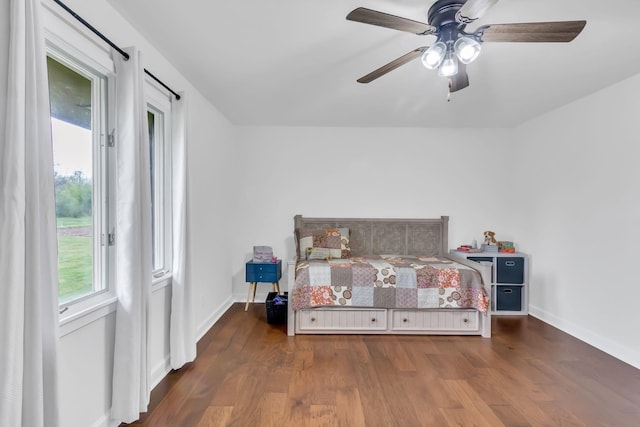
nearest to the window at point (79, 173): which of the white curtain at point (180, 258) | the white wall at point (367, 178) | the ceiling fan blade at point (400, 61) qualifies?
the white curtain at point (180, 258)

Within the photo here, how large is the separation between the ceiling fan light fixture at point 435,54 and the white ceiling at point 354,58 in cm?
24

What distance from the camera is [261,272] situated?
12.9ft

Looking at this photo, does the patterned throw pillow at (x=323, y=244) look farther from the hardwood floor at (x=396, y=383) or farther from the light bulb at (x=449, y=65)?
the light bulb at (x=449, y=65)

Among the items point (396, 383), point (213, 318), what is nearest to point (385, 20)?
point (396, 383)

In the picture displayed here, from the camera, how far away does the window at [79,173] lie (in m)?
1.67

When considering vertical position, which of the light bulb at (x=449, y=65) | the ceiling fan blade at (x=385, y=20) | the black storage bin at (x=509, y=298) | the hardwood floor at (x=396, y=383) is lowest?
the hardwood floor at (x=396, y=383)

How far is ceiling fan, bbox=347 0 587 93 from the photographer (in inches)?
61.0

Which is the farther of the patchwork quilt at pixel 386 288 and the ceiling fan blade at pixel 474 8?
the patchwork quilt at pixel 386 288

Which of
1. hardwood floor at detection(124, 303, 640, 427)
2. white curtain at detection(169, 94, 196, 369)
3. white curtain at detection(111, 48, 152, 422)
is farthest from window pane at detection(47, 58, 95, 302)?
hardwood floor at detection(124, 303, 640, 427)

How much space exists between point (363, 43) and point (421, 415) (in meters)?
2.48

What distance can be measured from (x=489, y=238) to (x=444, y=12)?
11.2 ft

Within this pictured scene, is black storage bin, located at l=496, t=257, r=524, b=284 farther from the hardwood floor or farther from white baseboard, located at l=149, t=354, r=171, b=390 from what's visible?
white baseboard, located at l=149, t=354, r=171, b=390

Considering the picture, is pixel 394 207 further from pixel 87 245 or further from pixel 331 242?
pixel 87 245

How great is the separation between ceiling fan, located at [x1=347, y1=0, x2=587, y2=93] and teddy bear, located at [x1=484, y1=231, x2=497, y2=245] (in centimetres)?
308
